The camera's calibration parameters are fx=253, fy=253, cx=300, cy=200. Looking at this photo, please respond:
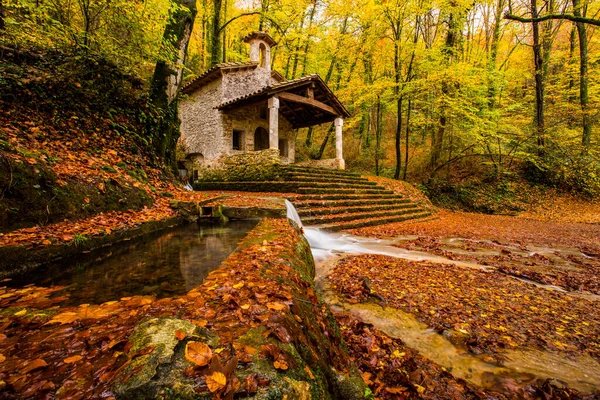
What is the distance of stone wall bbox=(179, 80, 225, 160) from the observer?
14.2 metres

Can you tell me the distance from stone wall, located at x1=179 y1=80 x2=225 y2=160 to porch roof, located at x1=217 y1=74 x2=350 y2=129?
1189 millimetres

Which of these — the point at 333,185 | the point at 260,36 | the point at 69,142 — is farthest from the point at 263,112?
the point at 69,142

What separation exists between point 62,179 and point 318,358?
4236 millimetres

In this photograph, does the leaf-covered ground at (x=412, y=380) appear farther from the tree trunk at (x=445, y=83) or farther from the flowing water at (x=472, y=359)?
Answer: the tree trunk at (x=445, y=83)

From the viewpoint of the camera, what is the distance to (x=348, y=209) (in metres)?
8.63

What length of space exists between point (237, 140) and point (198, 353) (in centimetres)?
1559

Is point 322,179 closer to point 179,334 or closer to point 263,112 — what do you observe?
point 263,112

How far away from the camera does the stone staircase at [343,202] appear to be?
25.0ft

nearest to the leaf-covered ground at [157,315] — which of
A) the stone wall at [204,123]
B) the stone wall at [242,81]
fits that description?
the stone wall at [204,123]

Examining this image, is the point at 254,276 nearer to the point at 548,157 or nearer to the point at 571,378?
the point at 571,378

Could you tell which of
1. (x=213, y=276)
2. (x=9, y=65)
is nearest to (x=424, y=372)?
(x=213, y=276)

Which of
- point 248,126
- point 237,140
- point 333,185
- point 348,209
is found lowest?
point 348,209

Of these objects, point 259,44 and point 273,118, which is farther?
point 259,44

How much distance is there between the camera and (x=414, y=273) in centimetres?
383
